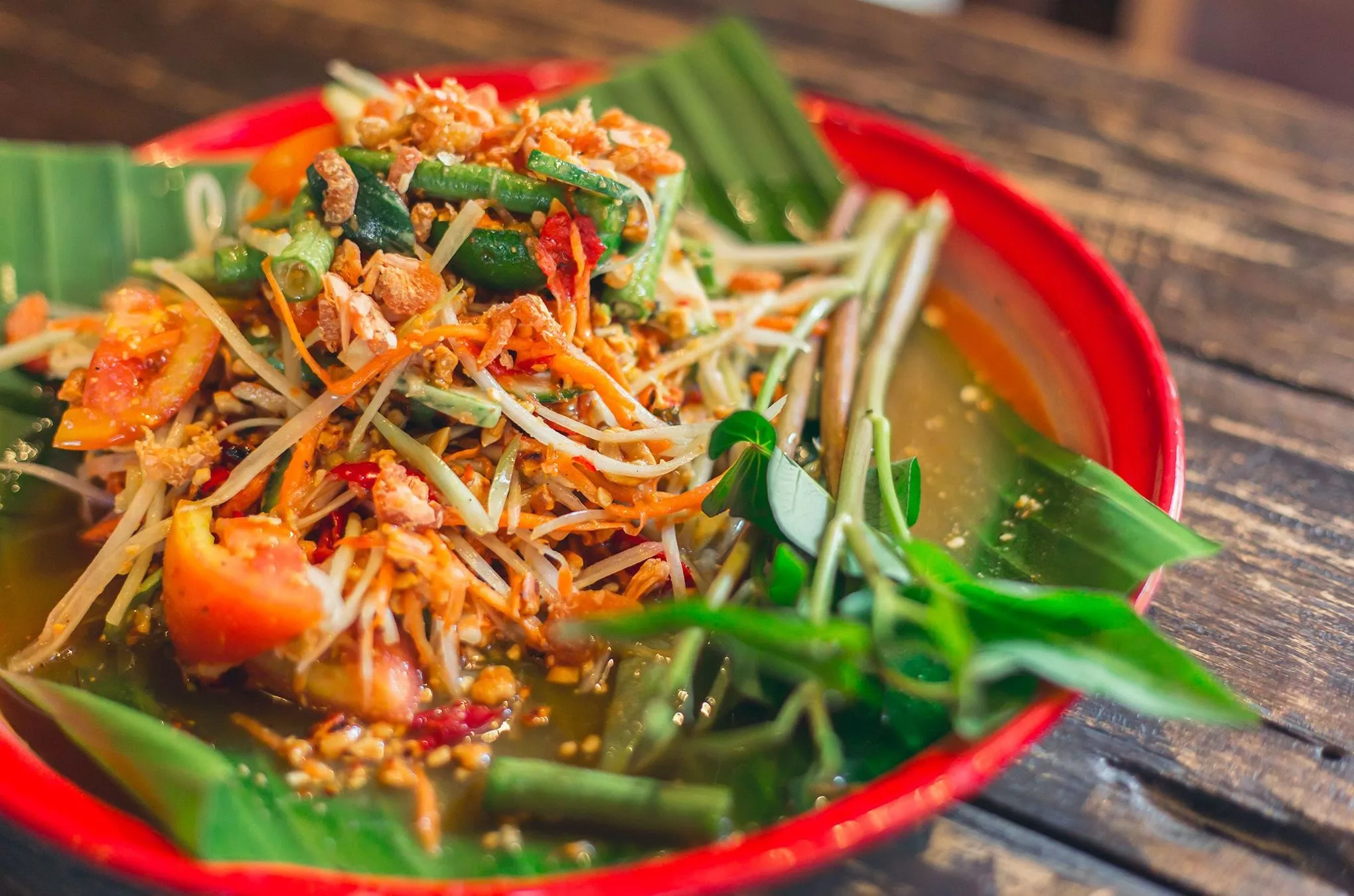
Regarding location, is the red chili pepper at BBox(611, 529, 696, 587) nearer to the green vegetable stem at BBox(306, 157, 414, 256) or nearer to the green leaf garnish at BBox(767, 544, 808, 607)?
the green leaf garnish at BBox(767, 544, 808, 607)

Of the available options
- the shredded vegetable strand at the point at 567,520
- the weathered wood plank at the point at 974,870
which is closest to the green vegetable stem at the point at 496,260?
the shredded vegetable strand at the point at 567,520

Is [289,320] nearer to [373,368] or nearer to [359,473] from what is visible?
[373,368]

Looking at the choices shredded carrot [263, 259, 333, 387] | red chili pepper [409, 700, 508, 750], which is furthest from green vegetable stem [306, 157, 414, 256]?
red chili pepper [409, 700, 508, 750]

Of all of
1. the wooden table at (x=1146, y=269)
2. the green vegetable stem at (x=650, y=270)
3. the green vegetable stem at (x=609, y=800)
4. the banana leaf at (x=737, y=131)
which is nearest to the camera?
the green vegetable stem at (x=609, y=800)

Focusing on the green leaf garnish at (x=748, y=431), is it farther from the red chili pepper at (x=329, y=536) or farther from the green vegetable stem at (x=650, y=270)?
the red chili pepper at (x=329, y=536)

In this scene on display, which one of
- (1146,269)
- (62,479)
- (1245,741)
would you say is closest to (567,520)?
(62,479)

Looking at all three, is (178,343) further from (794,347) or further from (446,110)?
(794,347)
